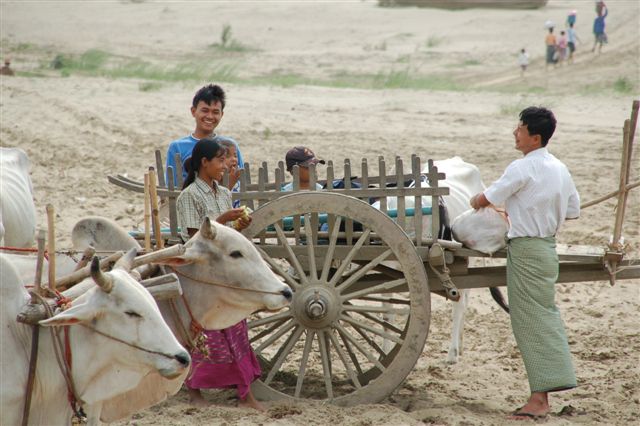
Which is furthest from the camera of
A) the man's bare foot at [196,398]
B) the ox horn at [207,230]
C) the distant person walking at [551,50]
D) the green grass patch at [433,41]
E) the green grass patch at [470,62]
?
the green grass patch at [433,41]

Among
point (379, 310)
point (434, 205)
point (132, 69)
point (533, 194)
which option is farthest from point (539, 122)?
point (132, 69)

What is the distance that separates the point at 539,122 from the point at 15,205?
12.2ft

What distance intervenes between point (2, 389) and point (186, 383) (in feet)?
6.41

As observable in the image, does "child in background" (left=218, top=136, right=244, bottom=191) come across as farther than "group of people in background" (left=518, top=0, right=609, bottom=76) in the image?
No

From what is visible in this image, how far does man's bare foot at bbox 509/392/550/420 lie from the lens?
5473mm

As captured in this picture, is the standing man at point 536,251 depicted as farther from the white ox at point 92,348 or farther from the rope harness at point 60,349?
the rope harness at point 60,349

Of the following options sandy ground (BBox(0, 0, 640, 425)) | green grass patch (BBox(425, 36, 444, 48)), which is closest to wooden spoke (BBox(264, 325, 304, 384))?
sandy ground (BBox(0, 0, 640, 425))

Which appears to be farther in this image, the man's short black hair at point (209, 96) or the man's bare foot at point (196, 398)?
the man's short black hair at point (209, 96)

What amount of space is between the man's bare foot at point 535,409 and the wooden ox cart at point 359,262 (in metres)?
0.66

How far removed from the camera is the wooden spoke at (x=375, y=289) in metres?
5.50

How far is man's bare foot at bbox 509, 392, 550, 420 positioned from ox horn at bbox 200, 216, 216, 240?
205 centimetres

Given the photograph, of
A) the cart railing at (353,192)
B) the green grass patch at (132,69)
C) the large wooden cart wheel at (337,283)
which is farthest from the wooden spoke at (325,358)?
the green grass patch at (132,69)

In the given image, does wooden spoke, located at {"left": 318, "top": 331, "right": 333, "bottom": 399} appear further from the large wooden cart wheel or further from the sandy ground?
the sandy ground

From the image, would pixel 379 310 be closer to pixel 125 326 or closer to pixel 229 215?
pixel 229 215
